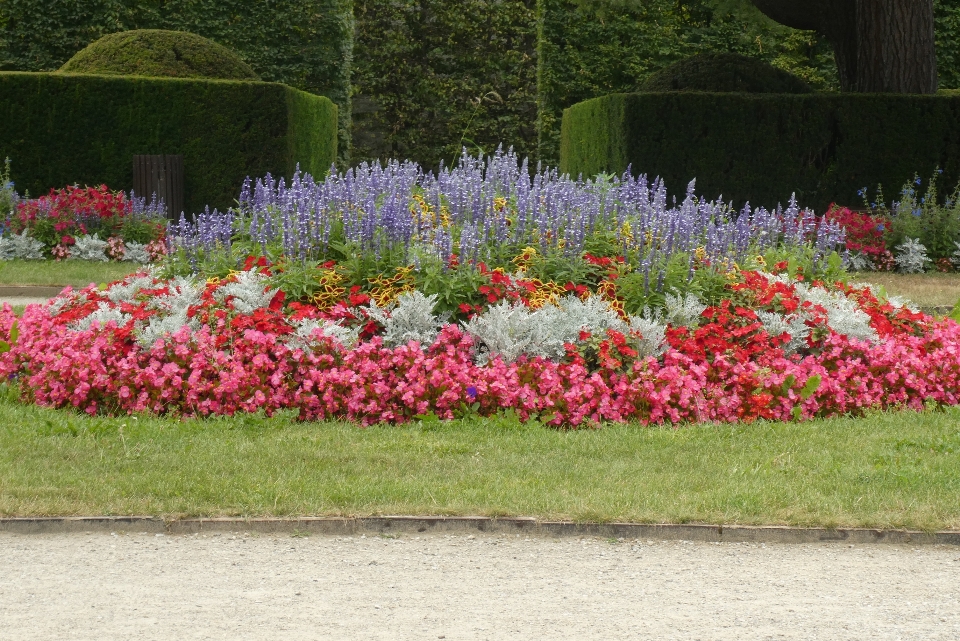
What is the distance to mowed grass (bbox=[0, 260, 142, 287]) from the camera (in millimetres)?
11984

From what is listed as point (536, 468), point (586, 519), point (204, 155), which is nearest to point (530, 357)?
point (536, 468)

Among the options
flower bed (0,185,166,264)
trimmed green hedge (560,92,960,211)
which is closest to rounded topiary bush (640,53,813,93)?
trimmed green hedge (560,92,960,211)

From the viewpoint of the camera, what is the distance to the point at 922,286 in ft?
40.0

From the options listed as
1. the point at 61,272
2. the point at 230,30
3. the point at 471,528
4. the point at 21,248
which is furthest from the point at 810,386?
the point at 230,30

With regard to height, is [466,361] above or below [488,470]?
above

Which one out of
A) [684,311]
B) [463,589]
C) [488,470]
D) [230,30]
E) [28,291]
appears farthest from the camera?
[230,30]

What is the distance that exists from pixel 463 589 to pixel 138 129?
12.8 m

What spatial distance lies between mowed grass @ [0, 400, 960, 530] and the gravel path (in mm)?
206

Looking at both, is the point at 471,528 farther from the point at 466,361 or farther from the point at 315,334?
the point at 315,334

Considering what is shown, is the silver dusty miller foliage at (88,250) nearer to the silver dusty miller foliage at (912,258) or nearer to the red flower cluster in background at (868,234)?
the red flower cluster in background at (868,234)

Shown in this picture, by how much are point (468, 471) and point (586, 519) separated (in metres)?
0.79

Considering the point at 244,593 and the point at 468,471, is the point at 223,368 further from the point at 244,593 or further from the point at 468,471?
the point at 244,593

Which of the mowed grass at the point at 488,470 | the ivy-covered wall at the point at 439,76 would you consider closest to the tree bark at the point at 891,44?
the ivy-covered wall at the point at 439,76

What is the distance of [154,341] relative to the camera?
262 inches
